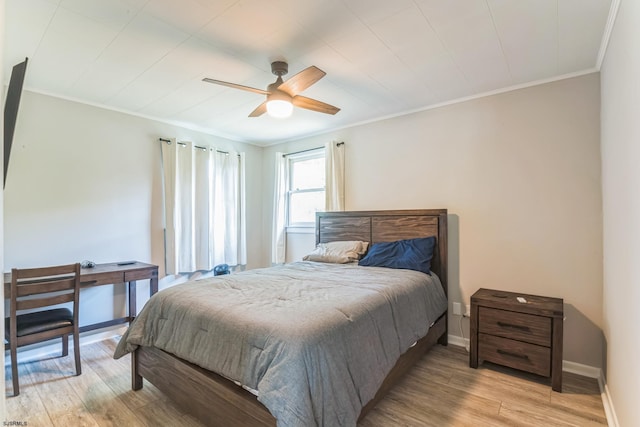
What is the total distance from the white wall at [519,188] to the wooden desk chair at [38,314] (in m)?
3.12

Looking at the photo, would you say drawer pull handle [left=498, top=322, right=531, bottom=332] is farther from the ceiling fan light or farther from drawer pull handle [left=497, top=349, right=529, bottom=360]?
the ceiling fan light

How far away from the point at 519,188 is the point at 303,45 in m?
2.21

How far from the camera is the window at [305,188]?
4.39 meters

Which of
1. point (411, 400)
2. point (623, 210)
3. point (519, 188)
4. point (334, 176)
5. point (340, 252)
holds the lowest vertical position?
point (411, 400)

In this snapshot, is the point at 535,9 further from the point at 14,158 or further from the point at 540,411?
the point at 14,158

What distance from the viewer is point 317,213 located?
13.4 feet

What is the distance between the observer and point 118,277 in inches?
116

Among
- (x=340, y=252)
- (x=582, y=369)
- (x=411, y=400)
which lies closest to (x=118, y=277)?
(x=340, y=252)

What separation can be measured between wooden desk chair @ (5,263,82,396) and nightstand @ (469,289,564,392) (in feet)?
10.7

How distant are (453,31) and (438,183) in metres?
1.56

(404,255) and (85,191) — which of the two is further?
(85,191)

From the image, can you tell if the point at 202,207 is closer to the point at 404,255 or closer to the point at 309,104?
the point at 309,104

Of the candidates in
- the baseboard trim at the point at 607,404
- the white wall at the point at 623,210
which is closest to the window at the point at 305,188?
the white wall at the point at 623,210

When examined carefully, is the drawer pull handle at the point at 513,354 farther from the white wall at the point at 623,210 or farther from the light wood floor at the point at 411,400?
the white wall at the point at 623,210
